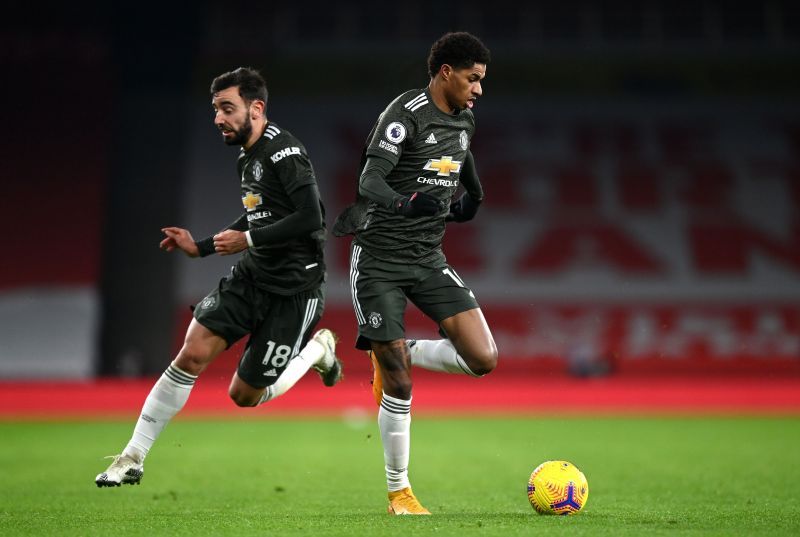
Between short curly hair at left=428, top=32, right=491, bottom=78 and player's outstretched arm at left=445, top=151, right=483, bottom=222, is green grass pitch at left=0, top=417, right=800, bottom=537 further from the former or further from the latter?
short curly hair at left=428, top=32, right=491, bottom=78

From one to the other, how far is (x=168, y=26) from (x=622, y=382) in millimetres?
14189

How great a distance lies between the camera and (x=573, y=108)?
26.5m

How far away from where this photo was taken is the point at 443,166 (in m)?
6.49

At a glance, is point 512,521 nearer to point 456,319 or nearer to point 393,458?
point 393,458

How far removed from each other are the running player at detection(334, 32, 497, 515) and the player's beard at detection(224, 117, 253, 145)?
744 millimetres

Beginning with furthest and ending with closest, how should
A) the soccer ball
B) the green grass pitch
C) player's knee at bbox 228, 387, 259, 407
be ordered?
player's knee at bbox 228, 387, 259, 407 < the soccer ball < the green grass pitch

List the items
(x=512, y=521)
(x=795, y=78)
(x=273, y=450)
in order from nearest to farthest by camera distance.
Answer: (x=512, y=521)
(x=273, y=450)
(x=795, y=78)

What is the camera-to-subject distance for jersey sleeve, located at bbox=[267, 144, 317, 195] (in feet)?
21.1

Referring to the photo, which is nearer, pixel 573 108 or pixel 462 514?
pixel 462 514

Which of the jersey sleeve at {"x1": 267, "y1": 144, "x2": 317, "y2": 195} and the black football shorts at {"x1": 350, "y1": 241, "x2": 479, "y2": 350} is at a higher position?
the jersey sleeve at {"x1": 267, "y1": 144, "x2": 317, "y2": 195}

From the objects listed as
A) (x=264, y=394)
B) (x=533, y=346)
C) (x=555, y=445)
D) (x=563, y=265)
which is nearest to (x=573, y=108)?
(x=563, y=265)

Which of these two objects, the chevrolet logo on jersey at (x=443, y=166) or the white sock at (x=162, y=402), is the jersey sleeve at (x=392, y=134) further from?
the white sock at (x=162, y=402)

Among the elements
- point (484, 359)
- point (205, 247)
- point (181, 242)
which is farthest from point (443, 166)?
point (181, 242)

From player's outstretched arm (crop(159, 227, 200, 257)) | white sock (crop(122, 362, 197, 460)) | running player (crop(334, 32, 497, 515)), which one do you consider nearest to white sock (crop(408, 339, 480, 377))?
running player (crop(334, 32, 497, 515))
